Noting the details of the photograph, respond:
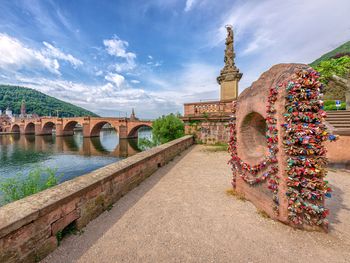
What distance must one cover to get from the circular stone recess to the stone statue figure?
9.48m

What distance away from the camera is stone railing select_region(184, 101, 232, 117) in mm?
11219

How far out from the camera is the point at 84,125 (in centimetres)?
4291

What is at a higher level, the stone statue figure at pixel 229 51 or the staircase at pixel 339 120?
the stone statue figure at pixel 229 51

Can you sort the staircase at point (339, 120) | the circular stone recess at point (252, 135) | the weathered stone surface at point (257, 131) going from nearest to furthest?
the weathered stone surface at point (257, 131), the circular stone recess at point (252, 135), the staircase at point (339, 120)

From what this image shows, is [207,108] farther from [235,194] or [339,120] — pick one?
[235,194]

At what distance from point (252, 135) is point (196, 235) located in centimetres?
257

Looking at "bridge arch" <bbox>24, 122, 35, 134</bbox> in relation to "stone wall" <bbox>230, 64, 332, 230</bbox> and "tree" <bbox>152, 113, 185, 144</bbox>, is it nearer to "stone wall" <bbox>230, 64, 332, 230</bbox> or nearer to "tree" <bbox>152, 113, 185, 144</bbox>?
"tree" <bbox>152, 113, 185, 144</bbox>

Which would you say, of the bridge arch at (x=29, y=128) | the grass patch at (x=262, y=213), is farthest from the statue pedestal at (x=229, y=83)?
the bridge arch at (x=29, y=128)

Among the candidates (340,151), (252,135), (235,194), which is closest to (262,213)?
(235,194)

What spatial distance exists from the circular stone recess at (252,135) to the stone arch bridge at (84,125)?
101 ft

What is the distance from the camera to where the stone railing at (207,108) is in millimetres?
11219

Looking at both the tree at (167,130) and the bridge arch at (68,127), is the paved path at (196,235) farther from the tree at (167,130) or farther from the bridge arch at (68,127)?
the bridge arch at (68,127)

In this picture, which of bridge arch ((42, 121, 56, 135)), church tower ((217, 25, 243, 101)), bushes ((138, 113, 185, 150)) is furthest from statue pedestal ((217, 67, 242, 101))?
bridge arch ((42, 121, 56, 135))

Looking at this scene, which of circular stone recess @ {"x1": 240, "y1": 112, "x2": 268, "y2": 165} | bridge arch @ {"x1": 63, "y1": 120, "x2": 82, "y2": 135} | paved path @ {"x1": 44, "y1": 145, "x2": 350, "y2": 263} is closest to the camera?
paved path @ {"x1": 44, "y1": 145, "x2": 350, "y2": 263}
